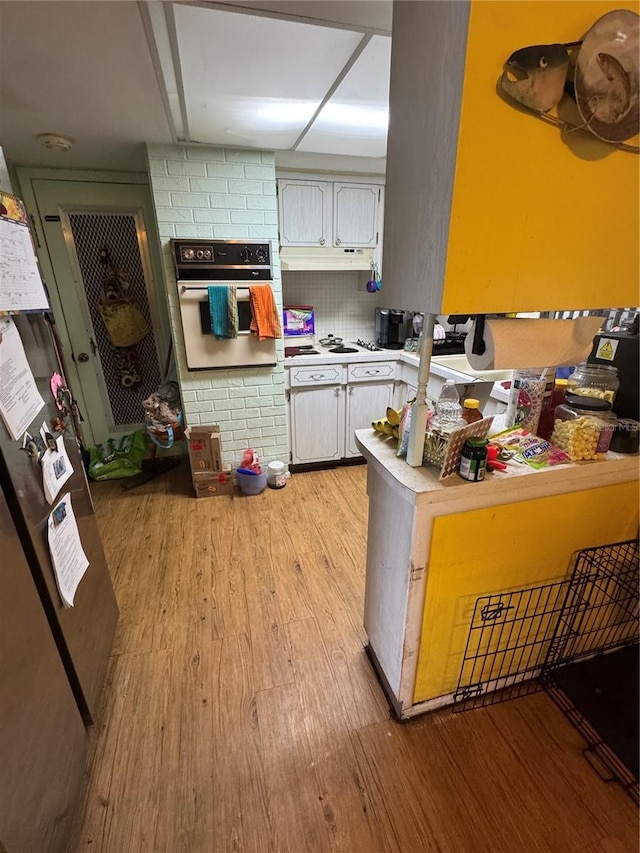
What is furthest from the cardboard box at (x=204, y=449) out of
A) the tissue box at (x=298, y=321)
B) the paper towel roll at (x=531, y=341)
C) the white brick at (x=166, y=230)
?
the paper towel roll at (x=531, y=341)

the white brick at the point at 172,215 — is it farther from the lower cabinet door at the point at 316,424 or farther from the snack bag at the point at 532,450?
the snack bag at the point at 532,450

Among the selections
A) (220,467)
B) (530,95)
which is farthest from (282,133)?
(220,467)

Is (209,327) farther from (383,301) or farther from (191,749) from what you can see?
(191,749)

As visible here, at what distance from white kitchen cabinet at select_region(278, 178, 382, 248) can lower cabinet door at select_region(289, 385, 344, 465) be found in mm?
1144

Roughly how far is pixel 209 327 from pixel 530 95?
2.12 metres

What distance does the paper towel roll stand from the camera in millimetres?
1050

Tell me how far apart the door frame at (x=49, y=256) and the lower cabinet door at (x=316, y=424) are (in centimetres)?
128

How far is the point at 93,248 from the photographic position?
2854mm

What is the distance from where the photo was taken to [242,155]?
2.36 metres

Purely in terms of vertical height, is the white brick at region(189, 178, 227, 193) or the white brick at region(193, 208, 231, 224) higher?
the white brick at region(189, 178, 227, 193)

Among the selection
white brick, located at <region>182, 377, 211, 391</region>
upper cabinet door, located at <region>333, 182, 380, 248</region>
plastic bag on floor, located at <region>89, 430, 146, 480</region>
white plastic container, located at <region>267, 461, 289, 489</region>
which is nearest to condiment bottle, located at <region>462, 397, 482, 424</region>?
white plastic container, located at <region>267, 461, 289, 489</region>

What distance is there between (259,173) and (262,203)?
0.56 feet

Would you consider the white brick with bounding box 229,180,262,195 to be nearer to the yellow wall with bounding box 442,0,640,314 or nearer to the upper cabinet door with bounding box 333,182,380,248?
the upper cabinet door with bounding box 333,182,380,248

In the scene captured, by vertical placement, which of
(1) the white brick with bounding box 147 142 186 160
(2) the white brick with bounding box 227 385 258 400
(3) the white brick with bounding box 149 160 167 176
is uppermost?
(1) the white brick with bounding box 147 142 186 160
